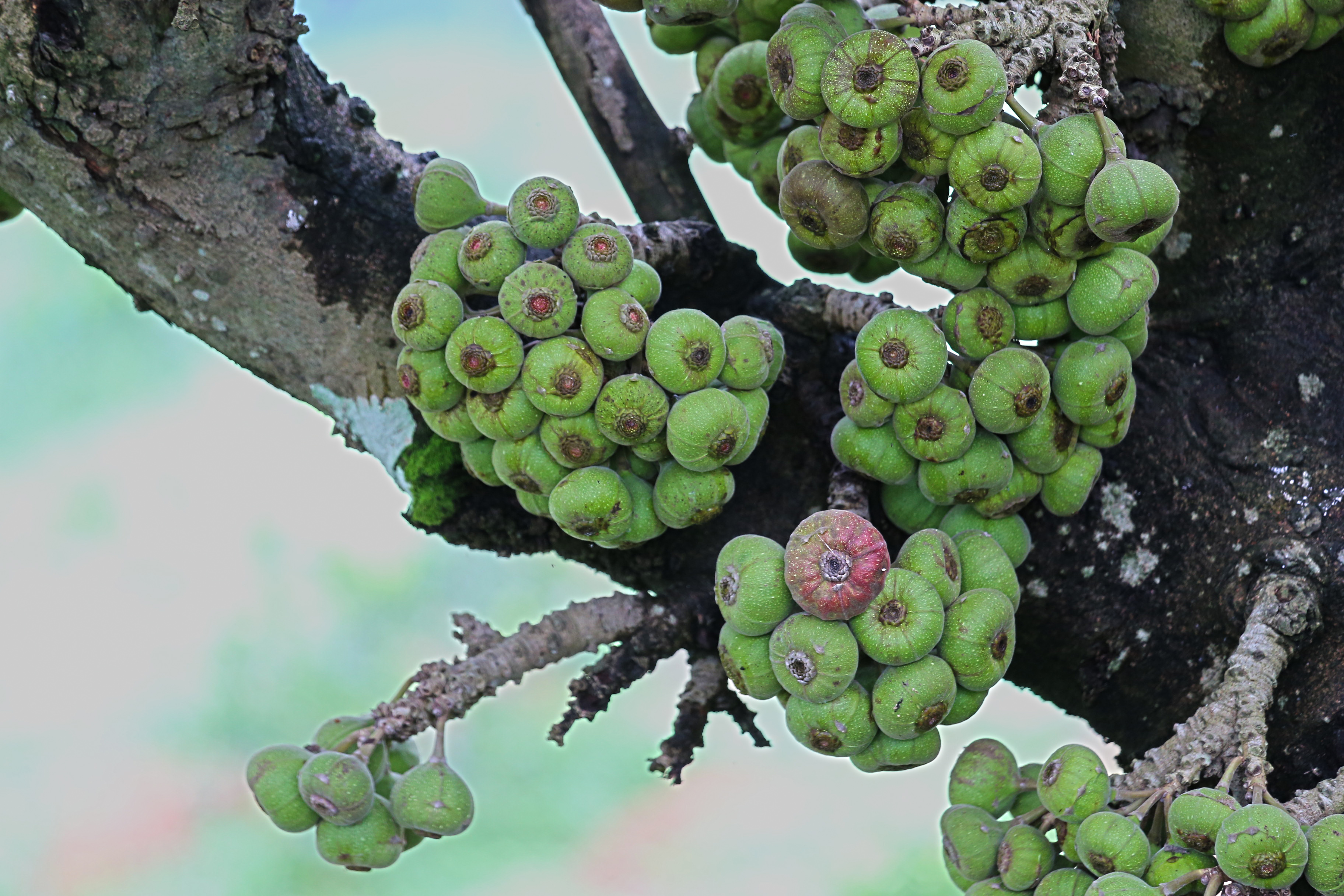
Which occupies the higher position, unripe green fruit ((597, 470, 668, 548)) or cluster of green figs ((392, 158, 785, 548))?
cluster of green figs ((392, 158, 785, 548))

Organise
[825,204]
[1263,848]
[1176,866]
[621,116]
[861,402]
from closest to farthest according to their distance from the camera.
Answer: [1263,848], [1176,866], [825,204], [861,402], [621,116]

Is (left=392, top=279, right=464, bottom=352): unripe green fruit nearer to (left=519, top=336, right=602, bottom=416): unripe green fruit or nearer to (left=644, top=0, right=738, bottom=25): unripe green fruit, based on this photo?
(left=519, top=336, right=602, bottom=416): unripe green fruit

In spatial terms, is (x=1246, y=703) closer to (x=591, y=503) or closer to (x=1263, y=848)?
(x=1263, y=848)

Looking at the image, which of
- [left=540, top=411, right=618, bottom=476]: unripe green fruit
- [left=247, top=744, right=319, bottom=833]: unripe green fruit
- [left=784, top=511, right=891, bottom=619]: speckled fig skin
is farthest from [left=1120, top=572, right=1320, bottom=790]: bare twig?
[left=247, top=744, right=319, bottom=833]: unripe green fruit

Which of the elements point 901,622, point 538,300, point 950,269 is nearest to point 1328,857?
point 901,622

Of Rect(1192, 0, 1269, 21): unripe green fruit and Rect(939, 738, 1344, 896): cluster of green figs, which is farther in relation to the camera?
Rect(1192, 0, 1269, 21): unripe green fruit

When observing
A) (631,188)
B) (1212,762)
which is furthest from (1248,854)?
(631,188)

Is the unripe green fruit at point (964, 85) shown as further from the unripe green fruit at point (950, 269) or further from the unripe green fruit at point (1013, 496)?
the unripe green fruit at point (1013, 496)
